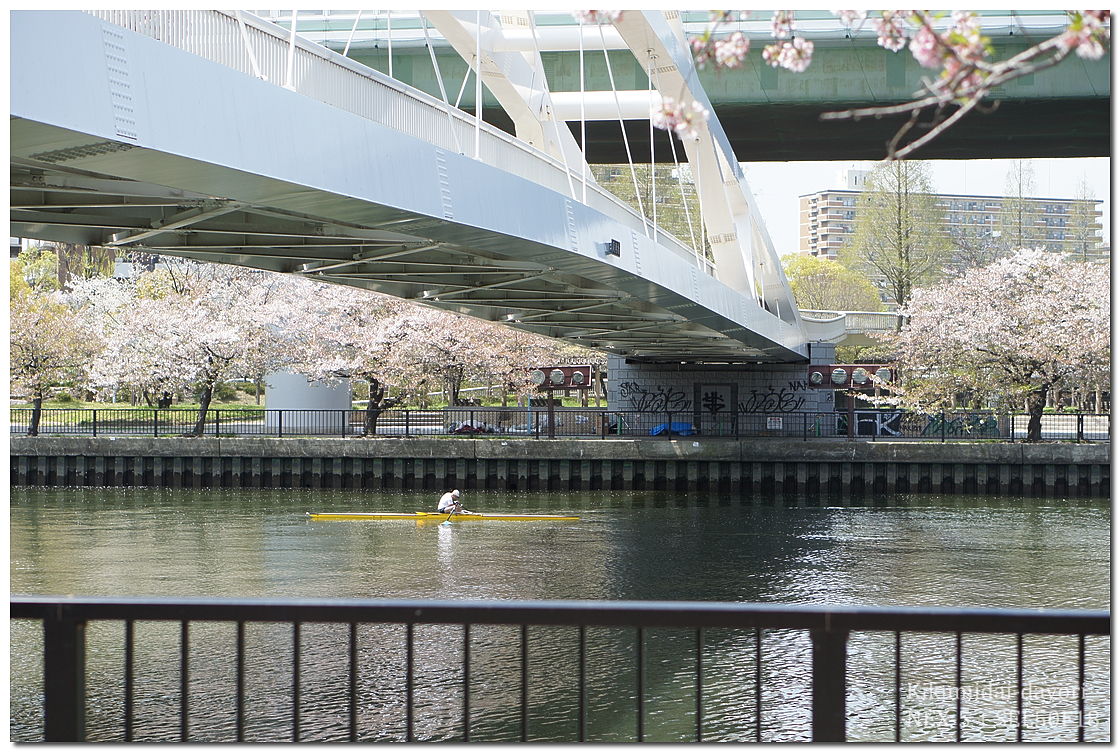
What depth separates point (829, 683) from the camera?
371 centimetres

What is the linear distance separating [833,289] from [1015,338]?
95.4ft

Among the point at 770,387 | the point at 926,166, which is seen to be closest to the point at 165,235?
the point at 770,387

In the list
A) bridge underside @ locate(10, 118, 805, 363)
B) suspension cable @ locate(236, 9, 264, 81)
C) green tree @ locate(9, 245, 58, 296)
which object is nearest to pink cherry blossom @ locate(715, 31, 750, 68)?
bridge underside @ locate(10, 118, 805, 363)

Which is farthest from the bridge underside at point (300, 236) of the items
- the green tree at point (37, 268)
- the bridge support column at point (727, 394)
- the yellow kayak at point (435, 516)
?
the green tree at point (37, 268)

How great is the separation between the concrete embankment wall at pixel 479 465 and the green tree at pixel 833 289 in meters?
31.2

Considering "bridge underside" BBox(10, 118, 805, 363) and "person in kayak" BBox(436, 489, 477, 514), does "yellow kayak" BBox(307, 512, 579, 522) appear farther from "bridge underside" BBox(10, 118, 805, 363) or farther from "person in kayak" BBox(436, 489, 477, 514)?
"bridge underside" BBox(10, 118, 805, 363)

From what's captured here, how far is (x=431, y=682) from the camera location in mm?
11711

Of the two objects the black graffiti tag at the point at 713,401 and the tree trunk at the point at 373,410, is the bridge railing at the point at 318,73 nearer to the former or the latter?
the tree trunk at the point at 373,410

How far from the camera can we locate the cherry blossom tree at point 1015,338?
30.8 meters

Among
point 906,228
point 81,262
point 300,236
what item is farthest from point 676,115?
point 81,262

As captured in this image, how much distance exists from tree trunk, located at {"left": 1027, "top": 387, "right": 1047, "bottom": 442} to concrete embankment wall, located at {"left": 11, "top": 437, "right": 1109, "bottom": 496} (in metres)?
3.11

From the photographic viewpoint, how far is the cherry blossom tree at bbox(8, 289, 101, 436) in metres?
34.7

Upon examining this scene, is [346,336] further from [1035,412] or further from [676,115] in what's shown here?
[676,115]
